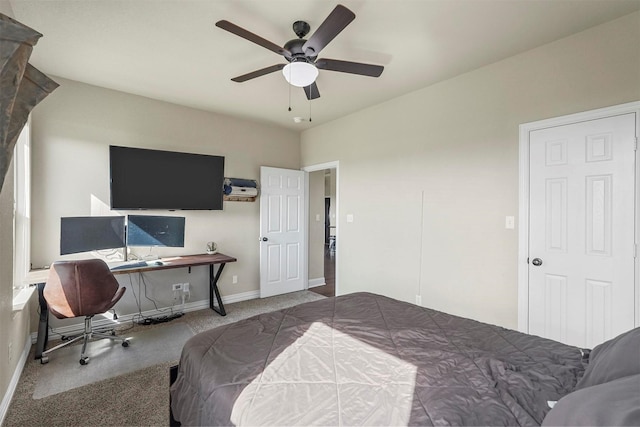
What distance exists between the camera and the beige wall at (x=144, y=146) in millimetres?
3053

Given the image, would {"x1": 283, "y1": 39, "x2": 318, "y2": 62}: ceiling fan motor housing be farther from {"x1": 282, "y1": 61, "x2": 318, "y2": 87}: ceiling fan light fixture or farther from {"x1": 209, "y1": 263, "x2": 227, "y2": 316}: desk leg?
{"x1": 209, "y1": 263, "x2": 227, "y2": 316}: desk leg

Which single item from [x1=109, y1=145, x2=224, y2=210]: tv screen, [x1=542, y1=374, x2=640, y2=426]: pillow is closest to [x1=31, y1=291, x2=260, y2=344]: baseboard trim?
[x1=109, y1=145, x2=224, y2=210]: tv screen

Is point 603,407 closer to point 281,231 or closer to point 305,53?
point 305,53

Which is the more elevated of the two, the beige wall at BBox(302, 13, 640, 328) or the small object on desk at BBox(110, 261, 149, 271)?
the beige wall at BBox(302, 13, 640, 328)

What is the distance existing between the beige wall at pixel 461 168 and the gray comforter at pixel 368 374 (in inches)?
54.1

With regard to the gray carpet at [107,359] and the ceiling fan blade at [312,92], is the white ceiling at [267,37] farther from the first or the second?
the gray carpet at [107,359]

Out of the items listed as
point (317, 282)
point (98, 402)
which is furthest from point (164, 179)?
point (317, 282)

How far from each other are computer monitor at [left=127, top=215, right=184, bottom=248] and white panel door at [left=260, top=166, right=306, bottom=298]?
1274mm

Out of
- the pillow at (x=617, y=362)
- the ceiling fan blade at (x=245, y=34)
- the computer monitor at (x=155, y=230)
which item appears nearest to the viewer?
the pillow at (x=617, y=362)

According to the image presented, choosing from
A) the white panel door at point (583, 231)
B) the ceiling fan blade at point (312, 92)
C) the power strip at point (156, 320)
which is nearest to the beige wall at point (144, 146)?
the power strip at point (156, 320)

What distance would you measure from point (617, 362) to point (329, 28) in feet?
6.50

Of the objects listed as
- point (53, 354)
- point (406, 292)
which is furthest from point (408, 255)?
point (53, 354)

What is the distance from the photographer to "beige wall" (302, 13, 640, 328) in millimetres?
2303

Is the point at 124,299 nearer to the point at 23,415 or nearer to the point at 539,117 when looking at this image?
the point at 23,415
